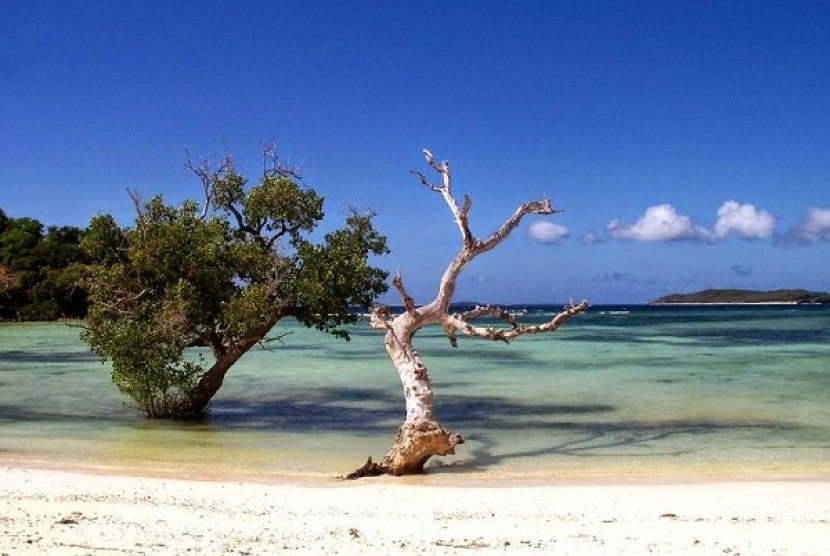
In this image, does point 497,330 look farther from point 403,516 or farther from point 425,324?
point 403,516

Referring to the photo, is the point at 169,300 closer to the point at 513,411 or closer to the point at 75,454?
the point at 75,454

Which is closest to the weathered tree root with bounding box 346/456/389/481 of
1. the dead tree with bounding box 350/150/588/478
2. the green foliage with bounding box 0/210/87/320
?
the dead tree with bounding box 350/150/588/478

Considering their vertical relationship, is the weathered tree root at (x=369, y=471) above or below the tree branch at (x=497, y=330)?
below

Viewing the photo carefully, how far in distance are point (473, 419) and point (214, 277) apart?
586 cm

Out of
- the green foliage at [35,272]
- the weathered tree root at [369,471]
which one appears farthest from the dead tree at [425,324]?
the green foliage at [35,272]

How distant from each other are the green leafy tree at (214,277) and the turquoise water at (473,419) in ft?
5.18

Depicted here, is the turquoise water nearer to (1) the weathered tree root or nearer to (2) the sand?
(1) the weathered tree root

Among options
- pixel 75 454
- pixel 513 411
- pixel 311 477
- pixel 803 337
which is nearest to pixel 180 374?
pixel 75 454

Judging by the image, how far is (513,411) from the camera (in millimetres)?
18594

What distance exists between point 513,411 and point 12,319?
222ft

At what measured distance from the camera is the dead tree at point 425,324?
1141 cm

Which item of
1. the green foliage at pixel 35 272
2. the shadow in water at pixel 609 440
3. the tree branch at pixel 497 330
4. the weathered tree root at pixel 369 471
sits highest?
the green foliage at pixel 35 272

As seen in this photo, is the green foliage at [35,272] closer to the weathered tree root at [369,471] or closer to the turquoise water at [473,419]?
the turquoise water at [473,419]

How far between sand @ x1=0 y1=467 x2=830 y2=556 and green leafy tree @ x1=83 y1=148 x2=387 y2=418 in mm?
4245
